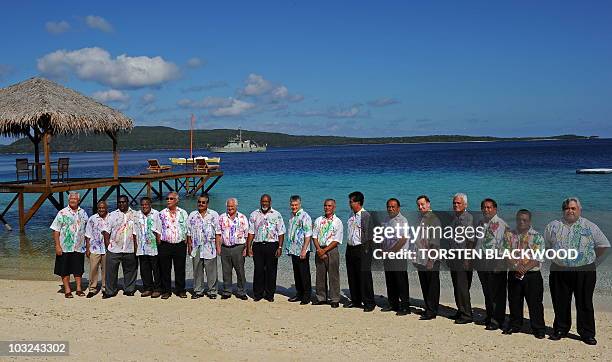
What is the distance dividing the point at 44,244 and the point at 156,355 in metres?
9.79

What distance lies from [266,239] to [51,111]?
11040 millimetres

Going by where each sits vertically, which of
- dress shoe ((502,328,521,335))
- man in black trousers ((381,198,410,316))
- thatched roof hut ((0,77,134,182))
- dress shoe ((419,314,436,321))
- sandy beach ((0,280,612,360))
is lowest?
sandy beach ((0,280,612,360))

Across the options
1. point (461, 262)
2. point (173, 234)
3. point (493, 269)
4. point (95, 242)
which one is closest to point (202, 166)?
point (95, 242)

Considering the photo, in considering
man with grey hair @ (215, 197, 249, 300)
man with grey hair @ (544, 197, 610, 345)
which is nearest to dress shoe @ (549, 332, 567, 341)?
man with grey hair @ (544, 197, 610, 345)

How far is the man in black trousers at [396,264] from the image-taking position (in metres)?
6.92

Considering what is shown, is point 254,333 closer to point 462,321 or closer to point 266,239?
point 266,239

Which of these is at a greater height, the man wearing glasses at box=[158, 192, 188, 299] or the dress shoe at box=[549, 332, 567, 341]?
Result: the man wearing glasses at box=[158, 192, 188, 299]

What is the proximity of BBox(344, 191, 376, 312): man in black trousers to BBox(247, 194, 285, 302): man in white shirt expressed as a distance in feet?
3.36

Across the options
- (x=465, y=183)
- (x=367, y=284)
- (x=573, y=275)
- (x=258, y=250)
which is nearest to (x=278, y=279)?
(x=258, y=250)

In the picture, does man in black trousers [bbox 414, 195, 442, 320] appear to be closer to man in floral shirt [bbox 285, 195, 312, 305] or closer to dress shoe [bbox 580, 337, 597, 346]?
man in floral shirt [bbox 285, 195, 312, 305]

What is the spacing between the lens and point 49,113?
52.7ft

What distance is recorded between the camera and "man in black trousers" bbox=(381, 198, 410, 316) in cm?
692

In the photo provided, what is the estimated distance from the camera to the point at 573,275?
5.88 m

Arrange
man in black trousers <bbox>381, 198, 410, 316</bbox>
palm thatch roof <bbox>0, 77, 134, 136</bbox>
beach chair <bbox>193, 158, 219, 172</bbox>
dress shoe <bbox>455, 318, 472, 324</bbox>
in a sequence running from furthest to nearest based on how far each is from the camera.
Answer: beach chair <bbox>193, 158, 219, 172</bbox> < palm thatch roof <bbox>0, 77, 134, 136</bbox> < man in black trousers <bbox>381, 198, 410, 316</bbox> < dress shoe <bbox>455, 318, 472, 324</bbox>
